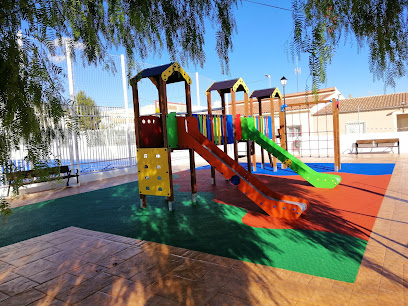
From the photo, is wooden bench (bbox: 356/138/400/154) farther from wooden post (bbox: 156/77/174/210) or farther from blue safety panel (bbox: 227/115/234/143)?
wooden post (bbox: 156/77/174/210)

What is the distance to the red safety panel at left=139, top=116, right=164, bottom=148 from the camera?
683cm

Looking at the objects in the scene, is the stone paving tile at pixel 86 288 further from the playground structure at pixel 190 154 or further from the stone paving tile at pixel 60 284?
the playground structure at pixel 190 154

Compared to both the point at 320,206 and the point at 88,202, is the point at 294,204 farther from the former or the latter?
the point at 88,202

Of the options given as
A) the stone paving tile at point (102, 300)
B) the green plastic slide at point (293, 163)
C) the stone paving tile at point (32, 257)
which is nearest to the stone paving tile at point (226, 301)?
the stone paving tile at point (102, 300)

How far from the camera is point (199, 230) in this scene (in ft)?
16.4

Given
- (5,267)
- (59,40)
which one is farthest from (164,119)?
(59,40)

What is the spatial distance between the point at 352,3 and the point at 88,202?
7.70 metres

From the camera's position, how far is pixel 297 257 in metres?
3.65

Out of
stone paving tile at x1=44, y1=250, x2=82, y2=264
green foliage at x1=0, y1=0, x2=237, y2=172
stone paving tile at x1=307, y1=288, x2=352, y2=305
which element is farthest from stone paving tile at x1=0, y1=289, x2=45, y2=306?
stone paving tile at x1=307, y1=288, x2=352, y2=305

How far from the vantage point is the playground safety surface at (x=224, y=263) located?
9.43 ft

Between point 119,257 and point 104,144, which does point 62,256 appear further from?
point 104,144

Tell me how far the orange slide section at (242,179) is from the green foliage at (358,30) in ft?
12.9

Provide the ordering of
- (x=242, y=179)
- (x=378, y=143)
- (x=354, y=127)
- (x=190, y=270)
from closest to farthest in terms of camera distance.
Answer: (x=190, y=270) → (x=242, y=179) → (x=378, y=143) → (x=354, y=127)

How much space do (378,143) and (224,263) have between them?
17368mm
